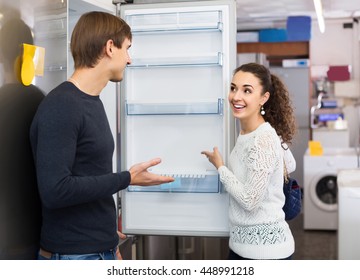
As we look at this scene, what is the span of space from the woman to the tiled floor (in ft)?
8.33

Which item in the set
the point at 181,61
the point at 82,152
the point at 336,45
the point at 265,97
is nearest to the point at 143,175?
the point at 82,152

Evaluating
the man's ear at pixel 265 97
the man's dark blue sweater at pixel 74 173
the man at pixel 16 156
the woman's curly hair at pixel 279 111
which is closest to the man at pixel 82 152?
the man's dark blue sweater at pixel 74 173

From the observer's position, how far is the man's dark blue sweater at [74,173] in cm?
147

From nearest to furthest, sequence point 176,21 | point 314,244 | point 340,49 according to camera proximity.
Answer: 1. point 176,21
2. point 314,244
3. point 340,49

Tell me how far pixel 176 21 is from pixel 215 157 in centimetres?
65

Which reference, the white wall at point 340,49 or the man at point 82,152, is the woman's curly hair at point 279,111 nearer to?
the man at point 82,152

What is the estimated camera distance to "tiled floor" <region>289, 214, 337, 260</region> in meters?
4.59

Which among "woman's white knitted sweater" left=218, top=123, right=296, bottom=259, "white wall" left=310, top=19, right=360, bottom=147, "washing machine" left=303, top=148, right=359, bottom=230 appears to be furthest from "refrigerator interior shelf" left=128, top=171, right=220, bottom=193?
"white wall" left=310, top=19, right=360, bottom=147

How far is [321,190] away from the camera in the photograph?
18.3 feet

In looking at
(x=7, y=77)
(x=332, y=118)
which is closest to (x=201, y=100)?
(x=7, y=77)

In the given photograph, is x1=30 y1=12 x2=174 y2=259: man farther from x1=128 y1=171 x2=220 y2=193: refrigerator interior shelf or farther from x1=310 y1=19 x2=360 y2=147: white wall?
x1=310 y1=19 x2=360 y2=147: white wall

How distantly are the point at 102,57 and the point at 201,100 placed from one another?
84 centimetres

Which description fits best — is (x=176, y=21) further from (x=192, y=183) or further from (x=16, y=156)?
(x=16, y=156)
